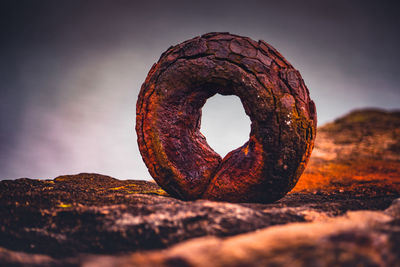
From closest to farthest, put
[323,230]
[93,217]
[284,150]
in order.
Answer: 1. [323,230]
2. [93,217]
3. [284,150]

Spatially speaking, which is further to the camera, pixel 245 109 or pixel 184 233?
pixel 245 109

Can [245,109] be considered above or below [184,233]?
above

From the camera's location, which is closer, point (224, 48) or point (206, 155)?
point (224, 48)

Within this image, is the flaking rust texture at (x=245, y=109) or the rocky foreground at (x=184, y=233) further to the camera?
the flaking rust texture at (x=245, y=109)

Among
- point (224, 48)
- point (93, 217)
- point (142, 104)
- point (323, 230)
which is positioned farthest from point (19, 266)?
point (224, 48)

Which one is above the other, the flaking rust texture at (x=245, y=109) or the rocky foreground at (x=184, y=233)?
the flaking rust texture at (x=245, y=109)

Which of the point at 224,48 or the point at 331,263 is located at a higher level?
the point at 224,48

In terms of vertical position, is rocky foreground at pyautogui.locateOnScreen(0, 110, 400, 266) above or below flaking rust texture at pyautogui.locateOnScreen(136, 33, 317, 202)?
below

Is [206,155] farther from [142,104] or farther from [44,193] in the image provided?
[44,193]
